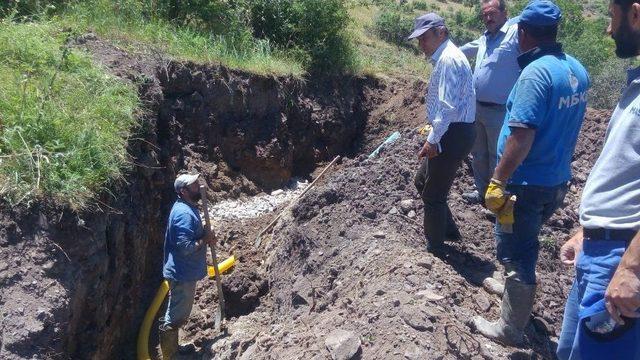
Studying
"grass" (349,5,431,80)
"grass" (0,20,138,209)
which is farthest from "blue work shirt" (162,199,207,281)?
"grass" (349,5,431,80)

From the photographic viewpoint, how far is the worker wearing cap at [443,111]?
17.0ft

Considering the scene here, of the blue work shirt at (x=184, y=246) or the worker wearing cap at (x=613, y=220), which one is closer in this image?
the worker wearing cap at (x=613, y=220)

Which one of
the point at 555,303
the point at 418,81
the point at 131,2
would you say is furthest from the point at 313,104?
the point at 555,303

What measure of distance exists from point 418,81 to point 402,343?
8.18m

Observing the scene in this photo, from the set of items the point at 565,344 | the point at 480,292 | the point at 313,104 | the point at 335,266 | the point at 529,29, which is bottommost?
the point at 313,104

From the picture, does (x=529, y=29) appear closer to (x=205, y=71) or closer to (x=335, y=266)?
(x=335, y=266)

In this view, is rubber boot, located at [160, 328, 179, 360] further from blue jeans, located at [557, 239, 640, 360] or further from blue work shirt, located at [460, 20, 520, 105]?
blue jeans, located at [557, 239, 640, 360]

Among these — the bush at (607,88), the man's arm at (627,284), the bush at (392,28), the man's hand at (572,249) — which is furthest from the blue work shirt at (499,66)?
the bush at (392,28)

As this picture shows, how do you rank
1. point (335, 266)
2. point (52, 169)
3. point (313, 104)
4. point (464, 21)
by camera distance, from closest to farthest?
point (52, 169) → point (335, 266) → point (313, 104) → point (464, 21)

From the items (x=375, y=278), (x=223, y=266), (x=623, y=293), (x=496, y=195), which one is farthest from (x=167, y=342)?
(x=623, y=293)

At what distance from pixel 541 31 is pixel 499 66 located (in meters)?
2.22

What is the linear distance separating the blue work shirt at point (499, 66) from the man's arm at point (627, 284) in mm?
3881

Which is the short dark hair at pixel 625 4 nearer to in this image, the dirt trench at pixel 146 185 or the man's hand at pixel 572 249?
the man's hand at pixel 572 249

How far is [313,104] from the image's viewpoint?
11602 millimetres
